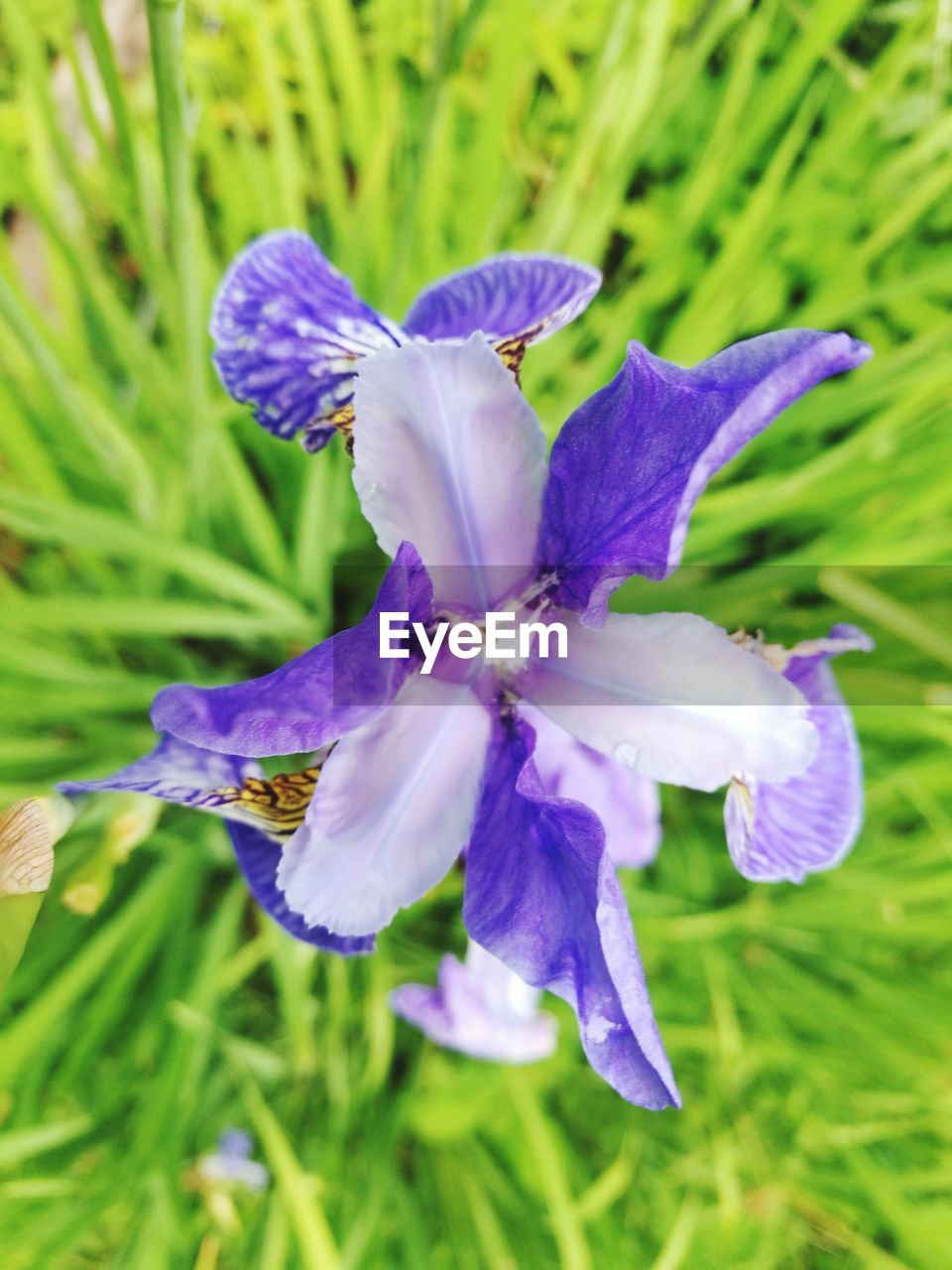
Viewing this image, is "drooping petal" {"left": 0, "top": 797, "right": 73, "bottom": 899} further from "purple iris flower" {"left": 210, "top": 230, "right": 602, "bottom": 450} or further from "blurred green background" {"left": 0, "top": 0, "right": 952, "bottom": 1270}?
"blurred green background" {"left": 0, "top": 0, "right": 952, "bottom": 1270}

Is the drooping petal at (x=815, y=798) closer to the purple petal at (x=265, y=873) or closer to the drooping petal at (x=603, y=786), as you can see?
the drooping petal at (x=603, y=786)

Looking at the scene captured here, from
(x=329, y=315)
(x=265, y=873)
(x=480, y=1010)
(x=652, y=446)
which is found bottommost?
(x=480, y=1010)

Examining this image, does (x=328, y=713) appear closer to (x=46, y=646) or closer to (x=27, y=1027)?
(x=27, y=1027)

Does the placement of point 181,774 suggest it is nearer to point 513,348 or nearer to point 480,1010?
point 513,348

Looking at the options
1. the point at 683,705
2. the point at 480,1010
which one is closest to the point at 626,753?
the point at 683,705

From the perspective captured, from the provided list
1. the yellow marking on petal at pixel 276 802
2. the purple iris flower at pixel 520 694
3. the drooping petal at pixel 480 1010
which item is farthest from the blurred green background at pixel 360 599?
the yellow marking on petal at pixel 276 802

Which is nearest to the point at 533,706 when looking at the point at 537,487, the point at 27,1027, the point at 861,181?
the point at 537,487

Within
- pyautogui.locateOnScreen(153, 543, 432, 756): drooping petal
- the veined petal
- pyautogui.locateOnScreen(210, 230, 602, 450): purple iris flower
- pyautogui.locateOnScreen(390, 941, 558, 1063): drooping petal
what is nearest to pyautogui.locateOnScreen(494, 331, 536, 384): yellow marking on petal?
pyautogui.locateOnScreen(210, 230, 602, 450): purple iris flower
